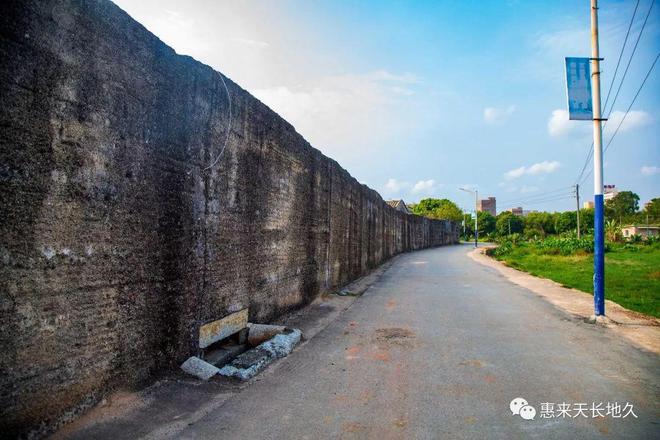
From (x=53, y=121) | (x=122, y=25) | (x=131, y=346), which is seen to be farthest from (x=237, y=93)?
(x=131, y=346)

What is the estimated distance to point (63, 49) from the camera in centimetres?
309

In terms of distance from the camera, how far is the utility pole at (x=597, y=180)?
24.1ft

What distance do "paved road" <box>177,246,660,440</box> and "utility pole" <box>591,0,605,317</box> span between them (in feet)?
2.18

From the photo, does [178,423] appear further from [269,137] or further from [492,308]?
[492,308]

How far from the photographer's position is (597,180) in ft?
24.7

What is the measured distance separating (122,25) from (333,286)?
817 centimetres

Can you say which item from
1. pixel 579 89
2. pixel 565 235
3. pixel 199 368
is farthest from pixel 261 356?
pixel 565 235

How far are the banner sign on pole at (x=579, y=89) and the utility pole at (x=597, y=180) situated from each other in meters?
0.09

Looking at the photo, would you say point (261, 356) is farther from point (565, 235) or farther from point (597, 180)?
point (565, 235)

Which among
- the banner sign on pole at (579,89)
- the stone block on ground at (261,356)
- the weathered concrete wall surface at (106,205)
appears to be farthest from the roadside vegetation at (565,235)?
the weathered concrete wall surface at (106,205)

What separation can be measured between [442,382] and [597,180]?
215 inches

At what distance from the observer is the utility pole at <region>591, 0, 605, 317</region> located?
735 centimetres

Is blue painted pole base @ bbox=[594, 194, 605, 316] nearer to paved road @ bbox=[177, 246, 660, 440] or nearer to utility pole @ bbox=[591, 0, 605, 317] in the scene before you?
utility pole @ bbox=[591, 0, 605, 317]

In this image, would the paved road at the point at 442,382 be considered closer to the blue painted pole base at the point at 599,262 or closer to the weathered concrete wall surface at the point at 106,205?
the blue painted pole base at the point at 599,262
